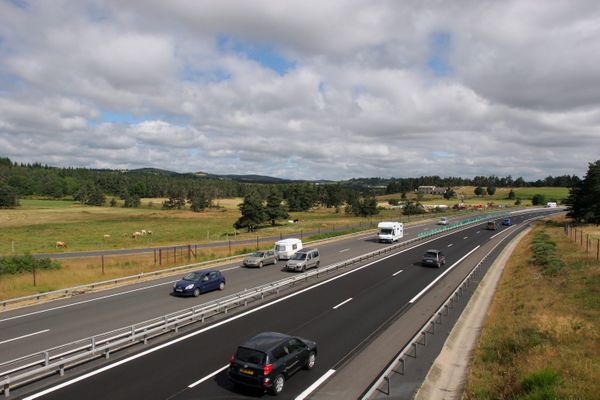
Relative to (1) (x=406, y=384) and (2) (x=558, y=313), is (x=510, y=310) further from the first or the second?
(1) (x=406, y=384)

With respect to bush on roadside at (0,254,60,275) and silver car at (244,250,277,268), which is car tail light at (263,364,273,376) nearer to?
silver car at (244,250,277,268)

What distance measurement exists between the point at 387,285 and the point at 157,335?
16.3 metres

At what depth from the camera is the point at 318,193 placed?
190m

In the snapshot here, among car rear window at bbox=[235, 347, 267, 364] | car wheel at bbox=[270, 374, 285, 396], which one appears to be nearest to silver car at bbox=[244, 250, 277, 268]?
car rear window at bbox=[235, 347, 267, 364]

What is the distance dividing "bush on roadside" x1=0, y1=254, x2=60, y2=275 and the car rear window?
28.0m

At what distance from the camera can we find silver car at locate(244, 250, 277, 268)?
35844 mm

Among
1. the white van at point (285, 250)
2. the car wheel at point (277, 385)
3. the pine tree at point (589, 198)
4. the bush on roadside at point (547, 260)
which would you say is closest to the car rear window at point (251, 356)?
the car wheel at point (277, 385)

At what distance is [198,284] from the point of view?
83.3ft

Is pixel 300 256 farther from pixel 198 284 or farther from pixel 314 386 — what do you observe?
pixel 314 386

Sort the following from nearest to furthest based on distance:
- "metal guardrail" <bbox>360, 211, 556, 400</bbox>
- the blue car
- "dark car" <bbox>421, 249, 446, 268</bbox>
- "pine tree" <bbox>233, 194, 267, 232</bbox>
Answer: "metal guardrail" <bbox>360, 211, 556, 400</bbox>
the blue car
"dark car" <bbox>421, 249, 446, 268</bbox>
"pine tree" <bbox>233, 194, 267, 232</bbox>

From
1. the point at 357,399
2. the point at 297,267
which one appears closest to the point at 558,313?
the point at 357,399

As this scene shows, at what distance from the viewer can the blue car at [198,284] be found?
81.7 feet

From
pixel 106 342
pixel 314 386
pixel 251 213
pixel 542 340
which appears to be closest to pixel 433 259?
pixel 542 340

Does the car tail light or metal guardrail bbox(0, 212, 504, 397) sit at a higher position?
the car tail light
